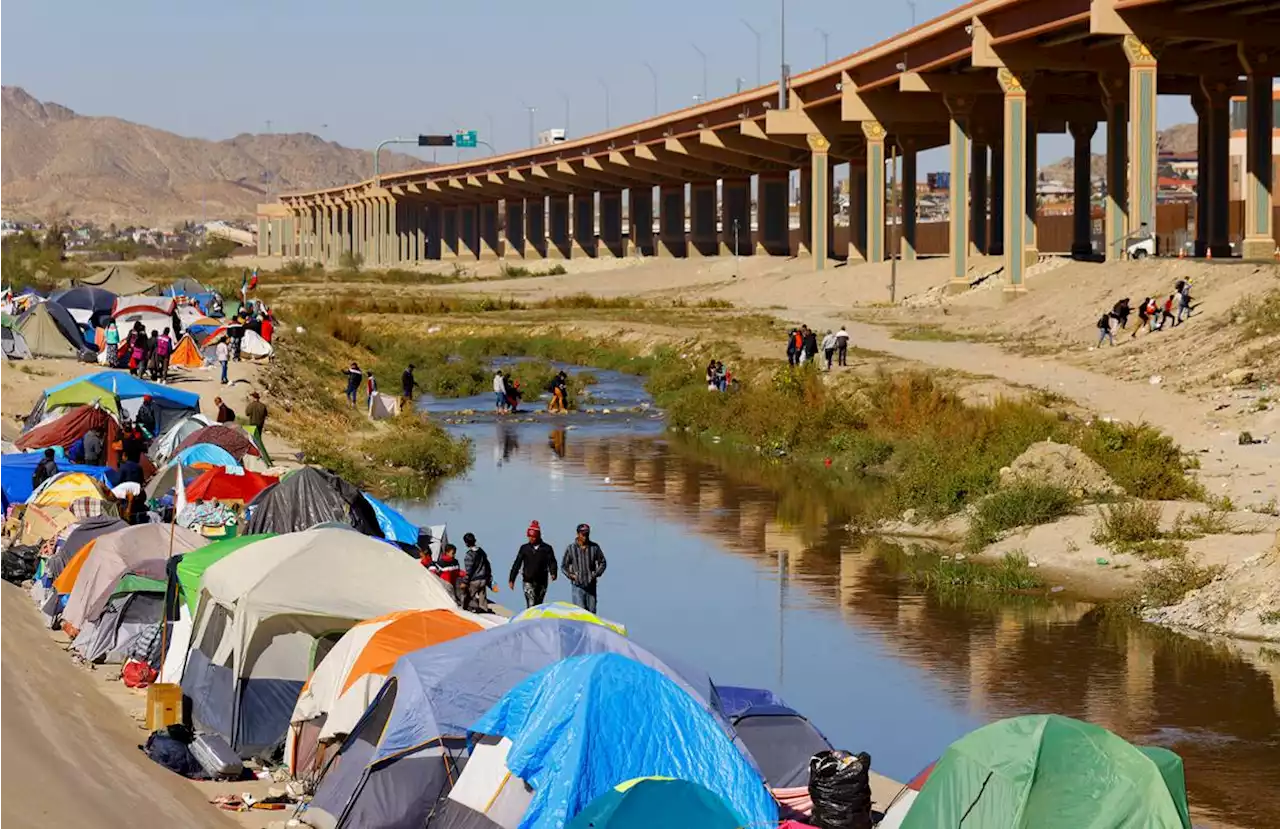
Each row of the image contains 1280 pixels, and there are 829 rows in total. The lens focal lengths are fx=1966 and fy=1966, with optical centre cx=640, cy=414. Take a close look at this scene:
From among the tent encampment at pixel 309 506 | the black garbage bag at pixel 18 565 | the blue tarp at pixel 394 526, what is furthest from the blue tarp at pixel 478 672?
the black garbage bag at pixel 18 565

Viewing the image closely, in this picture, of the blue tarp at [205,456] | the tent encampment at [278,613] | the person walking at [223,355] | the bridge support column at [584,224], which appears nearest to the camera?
the tent encampment at [278,613]

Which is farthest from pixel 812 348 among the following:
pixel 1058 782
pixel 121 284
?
pixel 1058 782

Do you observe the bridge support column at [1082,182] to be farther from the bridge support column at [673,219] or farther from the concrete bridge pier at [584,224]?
the concrete bridge pier at [584,224]

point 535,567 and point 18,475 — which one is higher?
point 18,475

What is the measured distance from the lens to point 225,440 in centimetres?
2969

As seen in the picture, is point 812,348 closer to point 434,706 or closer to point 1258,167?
point 1258,167

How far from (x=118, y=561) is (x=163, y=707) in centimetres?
449

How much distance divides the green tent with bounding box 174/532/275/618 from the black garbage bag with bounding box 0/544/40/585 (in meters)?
5.90

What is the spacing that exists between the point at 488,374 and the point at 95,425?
28546 millimetres

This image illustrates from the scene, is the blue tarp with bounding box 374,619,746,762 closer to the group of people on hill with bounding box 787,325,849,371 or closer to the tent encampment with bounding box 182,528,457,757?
the tent encampment with bounding box 182,528,457,757

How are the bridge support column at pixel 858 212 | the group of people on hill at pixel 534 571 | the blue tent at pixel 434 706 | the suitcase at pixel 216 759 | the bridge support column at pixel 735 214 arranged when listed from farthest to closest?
the bridge support column at pixel 735 214, the bridge support column at pixel 858 212, the group of people on hill at pixel 534 571, the suitcase at pixel 216 759, the blue tent at pixel 434 706

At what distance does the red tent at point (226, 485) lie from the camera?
2569 cm

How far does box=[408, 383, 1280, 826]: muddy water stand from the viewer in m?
18.3

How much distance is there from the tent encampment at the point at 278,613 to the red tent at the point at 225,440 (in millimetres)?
12061
